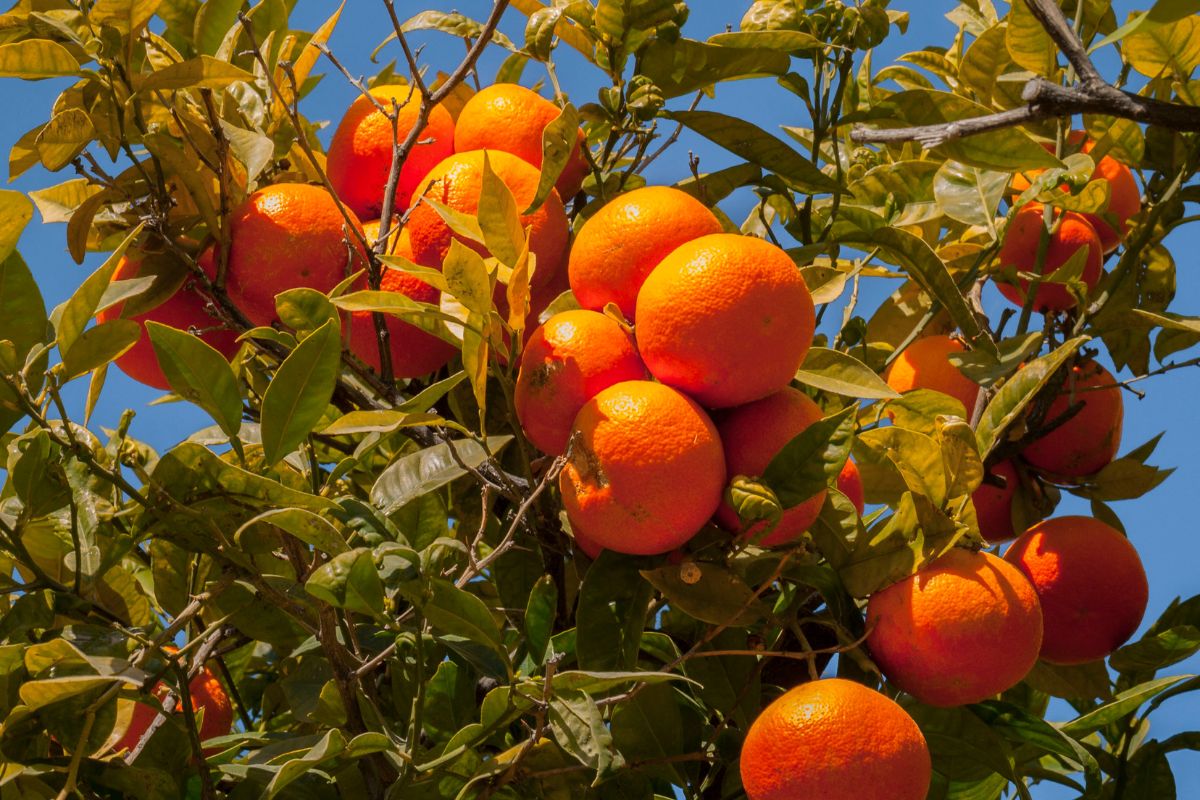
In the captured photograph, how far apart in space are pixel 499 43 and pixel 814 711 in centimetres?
81

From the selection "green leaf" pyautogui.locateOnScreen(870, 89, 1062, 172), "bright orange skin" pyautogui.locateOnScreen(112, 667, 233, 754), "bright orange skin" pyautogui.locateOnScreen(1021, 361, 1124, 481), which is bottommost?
"bright orange skin" pyautogui.locateOnScreen(1021, 361, 1124, 481)

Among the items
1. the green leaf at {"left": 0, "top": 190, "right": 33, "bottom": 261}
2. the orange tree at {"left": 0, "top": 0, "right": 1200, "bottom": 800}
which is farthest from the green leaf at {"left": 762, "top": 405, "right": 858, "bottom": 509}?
the green leaf at {"left": 0, "top": 190, "right": 33, "bottom": 261}

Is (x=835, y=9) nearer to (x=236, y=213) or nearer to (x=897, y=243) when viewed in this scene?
(x=897, y=243)

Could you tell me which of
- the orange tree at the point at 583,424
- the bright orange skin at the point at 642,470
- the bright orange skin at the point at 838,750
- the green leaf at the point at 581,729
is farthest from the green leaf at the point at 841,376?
the green leaf at the point at 581,729

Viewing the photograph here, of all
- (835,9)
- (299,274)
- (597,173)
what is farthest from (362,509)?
(835,9)

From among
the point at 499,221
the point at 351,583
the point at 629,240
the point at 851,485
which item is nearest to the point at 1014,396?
the point at 851,485

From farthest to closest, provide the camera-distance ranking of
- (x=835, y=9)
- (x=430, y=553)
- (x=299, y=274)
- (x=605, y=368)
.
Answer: (x=835, y=9), (x=299, y=274), (x=605, y=368), (x=430, y=553)

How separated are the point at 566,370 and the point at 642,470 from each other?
0.12 m

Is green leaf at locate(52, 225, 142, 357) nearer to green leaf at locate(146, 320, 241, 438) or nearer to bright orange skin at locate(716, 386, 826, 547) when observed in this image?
green leaf at locate(146, 320, 241, 438)

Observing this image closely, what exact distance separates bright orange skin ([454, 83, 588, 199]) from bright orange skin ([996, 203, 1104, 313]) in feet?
1.69

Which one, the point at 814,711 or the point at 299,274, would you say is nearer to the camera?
the point at 814,711

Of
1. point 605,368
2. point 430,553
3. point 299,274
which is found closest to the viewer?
point 430,553

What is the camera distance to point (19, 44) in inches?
45.7

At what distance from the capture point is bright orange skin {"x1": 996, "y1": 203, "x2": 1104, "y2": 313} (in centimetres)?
149
